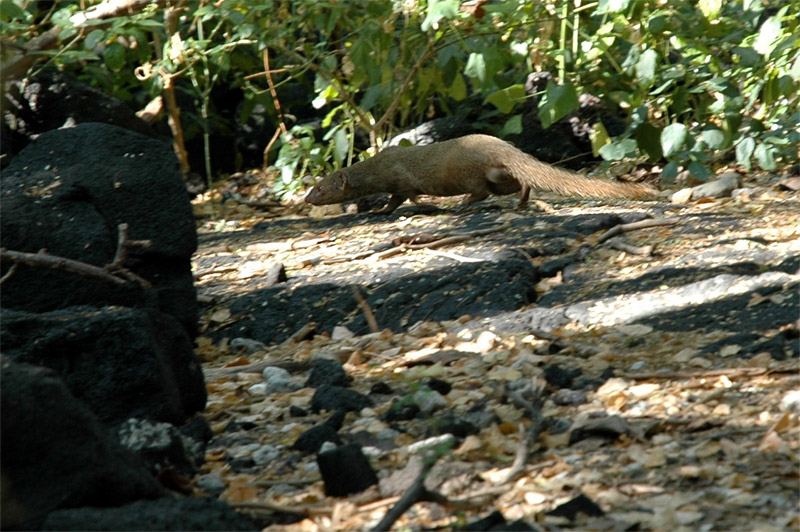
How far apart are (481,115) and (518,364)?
16.3 feet

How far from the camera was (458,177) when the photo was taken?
621cm

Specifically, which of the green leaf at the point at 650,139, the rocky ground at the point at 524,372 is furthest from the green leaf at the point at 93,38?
the green leaf at the point at 650,139

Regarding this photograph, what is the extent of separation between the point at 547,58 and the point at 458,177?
1181 millimetres

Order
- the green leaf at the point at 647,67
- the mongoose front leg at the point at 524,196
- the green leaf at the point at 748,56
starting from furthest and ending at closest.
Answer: the mongoose front leg at the point at 524,196 → the green leaf at the point at 647,67 → the green leaf at the point at 748,56

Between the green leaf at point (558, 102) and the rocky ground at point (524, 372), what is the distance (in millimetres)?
596

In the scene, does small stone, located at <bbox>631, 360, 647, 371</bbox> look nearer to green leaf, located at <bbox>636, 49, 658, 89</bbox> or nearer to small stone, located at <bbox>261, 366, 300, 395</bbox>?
small stone, located at <bbox>261, 366, 300, 395</bbox>

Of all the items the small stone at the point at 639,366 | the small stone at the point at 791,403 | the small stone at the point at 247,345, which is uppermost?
the small stone at the point at 791,403

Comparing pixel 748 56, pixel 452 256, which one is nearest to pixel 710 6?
pixel 748 56

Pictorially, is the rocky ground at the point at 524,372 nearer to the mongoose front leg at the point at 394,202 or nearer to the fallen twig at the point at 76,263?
the fallen twig at the point at 76,263

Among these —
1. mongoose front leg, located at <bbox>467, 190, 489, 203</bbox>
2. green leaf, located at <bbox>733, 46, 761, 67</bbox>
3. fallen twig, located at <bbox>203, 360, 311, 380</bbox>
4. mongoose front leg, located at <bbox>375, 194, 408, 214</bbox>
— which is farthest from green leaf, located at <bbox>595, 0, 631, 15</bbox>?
fallen twig, located at <bbox>203, 360, 311, 380</bbox>

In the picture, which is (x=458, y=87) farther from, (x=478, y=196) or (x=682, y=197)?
(x=682, y=197)

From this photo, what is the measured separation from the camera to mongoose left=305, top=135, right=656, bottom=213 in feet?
19.2

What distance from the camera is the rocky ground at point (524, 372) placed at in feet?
6.40

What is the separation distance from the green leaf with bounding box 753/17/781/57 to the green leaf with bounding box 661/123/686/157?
0.56 metres
